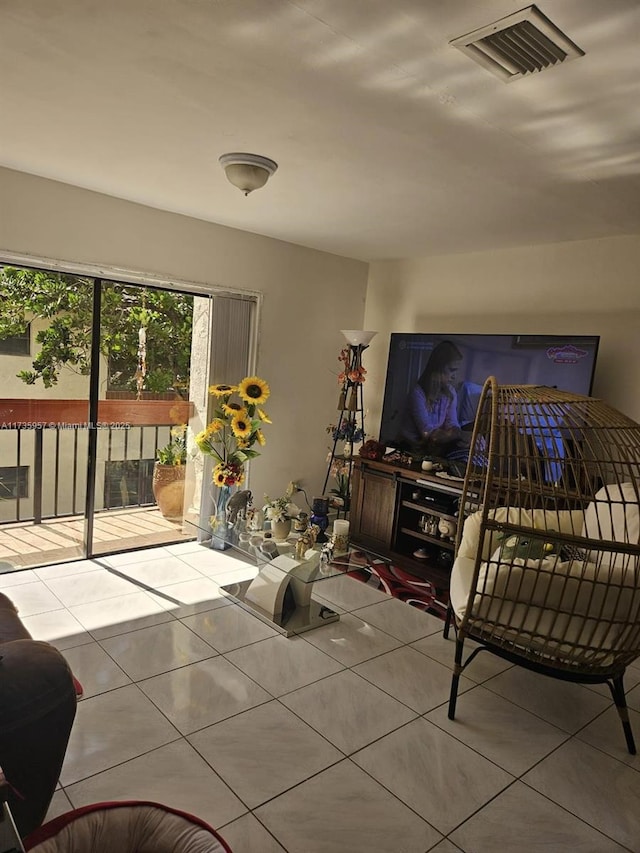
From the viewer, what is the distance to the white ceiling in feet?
5.25

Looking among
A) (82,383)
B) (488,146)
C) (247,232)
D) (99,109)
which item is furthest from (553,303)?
(82,383)

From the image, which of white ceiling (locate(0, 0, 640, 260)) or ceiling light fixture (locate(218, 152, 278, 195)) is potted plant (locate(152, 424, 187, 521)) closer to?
white ceiling (locate(0, 0, 640, 260))

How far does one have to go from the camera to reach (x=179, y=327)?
4.32 metres

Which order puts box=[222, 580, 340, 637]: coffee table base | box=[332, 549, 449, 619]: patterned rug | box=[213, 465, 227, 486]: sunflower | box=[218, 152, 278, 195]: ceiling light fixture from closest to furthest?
box=[218, 152, 278, 195]: ceiling light fixture → box=[222, 580, 340, 637]: coffee table base → box=[332, 549, 449, 619]: patterned rug → box=[213, 465, 227, 486]: sunflower

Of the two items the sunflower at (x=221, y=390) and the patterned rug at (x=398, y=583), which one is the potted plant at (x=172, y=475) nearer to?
the sunflower at (x=221, y=390)

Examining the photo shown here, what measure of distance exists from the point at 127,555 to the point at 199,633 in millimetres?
1370

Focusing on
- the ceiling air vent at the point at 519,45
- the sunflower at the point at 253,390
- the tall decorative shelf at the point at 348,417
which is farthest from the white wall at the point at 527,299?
the ceiling air vent at the point at 519,45

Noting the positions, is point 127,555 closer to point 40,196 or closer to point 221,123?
point 40,196

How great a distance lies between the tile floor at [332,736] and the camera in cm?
186

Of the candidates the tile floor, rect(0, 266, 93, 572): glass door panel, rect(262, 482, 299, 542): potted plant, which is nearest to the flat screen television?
rect(262, 482, 299, 542): potted plant

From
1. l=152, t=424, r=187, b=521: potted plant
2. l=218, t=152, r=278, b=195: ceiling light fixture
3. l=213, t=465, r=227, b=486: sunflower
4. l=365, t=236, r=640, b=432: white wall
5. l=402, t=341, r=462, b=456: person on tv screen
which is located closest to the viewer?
l=218, t=152, r=278, b=195: ceiling light fixture

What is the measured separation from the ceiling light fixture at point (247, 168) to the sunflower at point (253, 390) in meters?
1.65

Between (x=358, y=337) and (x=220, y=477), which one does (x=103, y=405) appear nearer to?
(x=220, y=477)

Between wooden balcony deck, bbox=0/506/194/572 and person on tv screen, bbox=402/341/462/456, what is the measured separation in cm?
202
